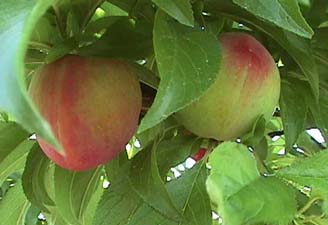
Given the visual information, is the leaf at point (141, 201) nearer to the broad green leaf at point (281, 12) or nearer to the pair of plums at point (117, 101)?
the pair of plums at point (117, 101)

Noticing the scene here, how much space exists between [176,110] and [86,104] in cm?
11

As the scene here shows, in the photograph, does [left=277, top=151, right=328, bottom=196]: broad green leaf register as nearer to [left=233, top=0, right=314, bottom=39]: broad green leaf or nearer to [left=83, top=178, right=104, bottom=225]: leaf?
[left=233, top=0, right=314, bottom=39]: broad green leaf

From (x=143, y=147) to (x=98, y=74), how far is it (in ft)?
0.45

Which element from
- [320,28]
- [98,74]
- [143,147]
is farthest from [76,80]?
[320,28]

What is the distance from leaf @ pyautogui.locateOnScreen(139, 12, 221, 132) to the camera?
51cm

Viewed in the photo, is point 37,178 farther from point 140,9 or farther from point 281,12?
point 281,12

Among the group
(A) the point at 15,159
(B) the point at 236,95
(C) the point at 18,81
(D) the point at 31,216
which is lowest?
(D) the point at 31,216

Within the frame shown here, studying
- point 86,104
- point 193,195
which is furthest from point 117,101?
point 193,195

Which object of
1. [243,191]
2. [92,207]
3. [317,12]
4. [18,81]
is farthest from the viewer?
[92,207]

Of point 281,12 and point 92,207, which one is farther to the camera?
point 92,207

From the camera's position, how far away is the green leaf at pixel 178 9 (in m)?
0.54

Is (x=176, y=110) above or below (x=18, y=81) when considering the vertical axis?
below

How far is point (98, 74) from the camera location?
0.61m

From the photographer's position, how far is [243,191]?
0.48m
